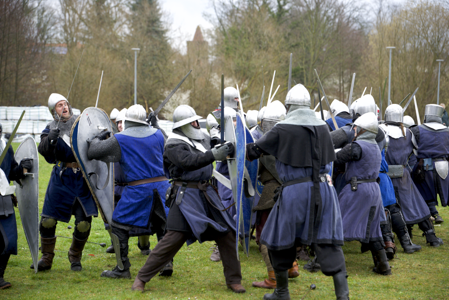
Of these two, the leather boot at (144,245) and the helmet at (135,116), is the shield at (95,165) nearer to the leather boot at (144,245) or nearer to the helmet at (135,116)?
the helmet at (135,116)

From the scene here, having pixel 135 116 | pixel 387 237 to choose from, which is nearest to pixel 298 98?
pixel 135 116

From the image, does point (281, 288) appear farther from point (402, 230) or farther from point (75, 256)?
point (402, 230)

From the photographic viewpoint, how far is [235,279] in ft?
13.4

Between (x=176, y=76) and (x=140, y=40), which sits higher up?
(x=140, y=40)

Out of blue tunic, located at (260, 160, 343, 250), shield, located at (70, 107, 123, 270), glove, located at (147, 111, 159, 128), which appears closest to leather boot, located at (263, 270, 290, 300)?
blue tunic, located at (260, 160, 343, 250)

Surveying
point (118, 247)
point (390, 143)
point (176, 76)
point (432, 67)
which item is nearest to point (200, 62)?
point (176, 76)

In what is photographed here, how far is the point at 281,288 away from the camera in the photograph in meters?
3.77

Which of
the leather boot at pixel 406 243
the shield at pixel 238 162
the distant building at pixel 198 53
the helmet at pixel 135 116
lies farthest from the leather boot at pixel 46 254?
the distant building at pixel 198 53

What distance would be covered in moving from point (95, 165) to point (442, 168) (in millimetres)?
4362

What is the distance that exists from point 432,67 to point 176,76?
11.6 metres

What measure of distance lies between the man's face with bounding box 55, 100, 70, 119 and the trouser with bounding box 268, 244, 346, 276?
239 cm

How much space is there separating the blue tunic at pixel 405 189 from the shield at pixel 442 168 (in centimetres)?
60

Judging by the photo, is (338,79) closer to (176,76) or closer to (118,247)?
(176,76)

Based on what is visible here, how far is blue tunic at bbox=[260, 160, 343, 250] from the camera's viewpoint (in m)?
3.46
